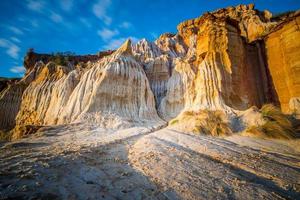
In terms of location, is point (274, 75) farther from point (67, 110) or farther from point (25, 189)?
point (67, 110)

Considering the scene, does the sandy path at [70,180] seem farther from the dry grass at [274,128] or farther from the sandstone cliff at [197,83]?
the sandstone cliff at [197,83]

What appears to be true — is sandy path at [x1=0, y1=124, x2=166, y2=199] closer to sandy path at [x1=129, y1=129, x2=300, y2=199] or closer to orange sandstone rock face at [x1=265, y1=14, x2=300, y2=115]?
sandy path at [x1=129, y1=129, x2=300, y2=199]

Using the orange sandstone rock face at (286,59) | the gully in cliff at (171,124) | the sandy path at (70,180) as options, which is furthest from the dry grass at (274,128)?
the sandy path at (70,180)

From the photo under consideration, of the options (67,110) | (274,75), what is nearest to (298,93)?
(274,75)

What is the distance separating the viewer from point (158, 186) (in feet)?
9.13

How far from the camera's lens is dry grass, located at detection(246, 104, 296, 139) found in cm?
730

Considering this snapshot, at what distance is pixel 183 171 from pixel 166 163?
53cm

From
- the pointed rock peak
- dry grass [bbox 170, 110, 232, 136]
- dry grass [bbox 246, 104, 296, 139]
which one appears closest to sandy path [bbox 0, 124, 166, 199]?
dry grass [bbox 170, 110, 232, 136]

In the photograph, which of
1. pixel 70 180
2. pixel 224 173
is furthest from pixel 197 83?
pixel 70 180

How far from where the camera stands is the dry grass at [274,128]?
287 inches

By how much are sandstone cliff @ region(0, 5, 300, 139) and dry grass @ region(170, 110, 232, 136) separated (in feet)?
3.10

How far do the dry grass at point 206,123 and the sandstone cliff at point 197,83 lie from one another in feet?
3.10

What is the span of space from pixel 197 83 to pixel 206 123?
16.8ft

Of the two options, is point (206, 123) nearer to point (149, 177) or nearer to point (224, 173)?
point (224, 173)
